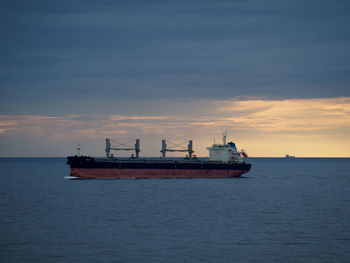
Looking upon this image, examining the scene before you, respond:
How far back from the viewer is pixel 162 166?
98.1 m

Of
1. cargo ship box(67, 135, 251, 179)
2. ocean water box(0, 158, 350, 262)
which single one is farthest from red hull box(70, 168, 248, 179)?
ocean water box(0, 158, 350, 262)

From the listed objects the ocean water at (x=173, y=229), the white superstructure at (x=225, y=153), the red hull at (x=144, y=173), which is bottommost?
the ocean water at (x=173, y=229)

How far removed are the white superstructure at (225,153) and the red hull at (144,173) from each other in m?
3.88

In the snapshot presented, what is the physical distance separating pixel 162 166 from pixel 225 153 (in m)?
17.0

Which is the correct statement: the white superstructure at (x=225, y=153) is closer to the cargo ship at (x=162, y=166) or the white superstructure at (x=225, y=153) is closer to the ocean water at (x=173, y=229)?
the cargo ship at (x=162, y=166)

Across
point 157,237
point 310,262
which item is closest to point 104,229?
point 157,237

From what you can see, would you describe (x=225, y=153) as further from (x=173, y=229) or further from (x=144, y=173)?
(x=173, y=229)

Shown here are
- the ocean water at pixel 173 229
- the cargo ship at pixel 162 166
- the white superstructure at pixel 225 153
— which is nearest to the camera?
the ocean water at pixel 173 229

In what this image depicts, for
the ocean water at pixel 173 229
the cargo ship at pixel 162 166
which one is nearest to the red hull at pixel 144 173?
the cargo ship at pixel 162 166

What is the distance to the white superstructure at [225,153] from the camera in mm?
108000

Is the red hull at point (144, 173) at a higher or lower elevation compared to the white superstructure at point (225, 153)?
lower

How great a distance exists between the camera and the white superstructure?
108m

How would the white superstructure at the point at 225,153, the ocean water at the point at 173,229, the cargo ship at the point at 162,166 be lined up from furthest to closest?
1. the white superstructure at the point at 225,153
2. the cargo ship at the point at 162,166
3. the ocean water at the point at 173,229

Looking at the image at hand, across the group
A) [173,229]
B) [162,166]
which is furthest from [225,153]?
[173,229]
